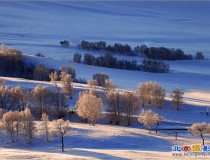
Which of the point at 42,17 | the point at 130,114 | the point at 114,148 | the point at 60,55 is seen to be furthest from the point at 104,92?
the point at 42,17

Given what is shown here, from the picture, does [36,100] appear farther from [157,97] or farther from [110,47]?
[110,47]

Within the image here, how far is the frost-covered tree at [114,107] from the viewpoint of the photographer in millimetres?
43438

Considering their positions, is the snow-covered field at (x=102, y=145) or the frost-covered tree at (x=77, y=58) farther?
the frost-covered tree at (x=77, y=58)

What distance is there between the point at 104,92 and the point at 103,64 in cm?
2981

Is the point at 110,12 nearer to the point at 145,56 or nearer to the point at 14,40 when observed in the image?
the point at 14,40

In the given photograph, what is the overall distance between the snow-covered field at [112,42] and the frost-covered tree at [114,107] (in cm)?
164

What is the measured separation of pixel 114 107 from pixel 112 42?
65.2 meters

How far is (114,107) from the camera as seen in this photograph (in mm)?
43969

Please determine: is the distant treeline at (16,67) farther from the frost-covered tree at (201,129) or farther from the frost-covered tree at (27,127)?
the frost-covered tree at (27,127)

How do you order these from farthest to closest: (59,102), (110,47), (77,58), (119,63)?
(110,47) → (77,58) → (119,63) → (59,102)

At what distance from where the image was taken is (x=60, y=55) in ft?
286

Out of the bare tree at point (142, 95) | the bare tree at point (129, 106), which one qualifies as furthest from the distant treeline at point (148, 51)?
the bare tree at point (129, 106)

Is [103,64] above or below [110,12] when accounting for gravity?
below

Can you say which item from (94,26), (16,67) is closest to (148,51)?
(16,67)
